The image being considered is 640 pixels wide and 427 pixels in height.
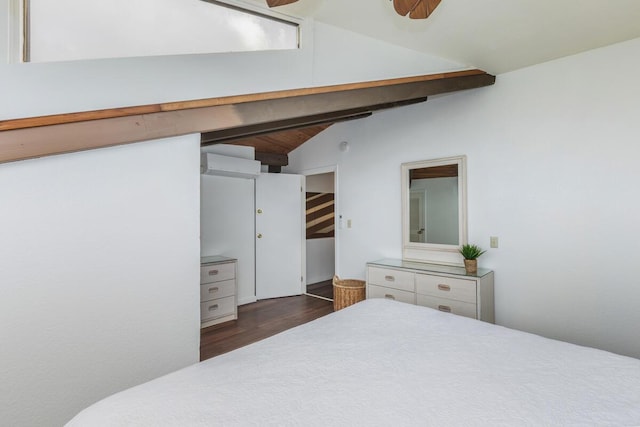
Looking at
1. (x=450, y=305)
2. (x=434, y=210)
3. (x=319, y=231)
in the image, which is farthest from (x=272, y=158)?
(x=450, y=305)

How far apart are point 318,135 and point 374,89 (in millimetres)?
2104

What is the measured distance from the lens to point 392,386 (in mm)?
983

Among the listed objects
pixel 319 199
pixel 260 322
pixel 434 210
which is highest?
pixel 319 199

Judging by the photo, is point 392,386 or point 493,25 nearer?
point 392,386

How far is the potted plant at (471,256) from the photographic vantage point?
2.62 meters

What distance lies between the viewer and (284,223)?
14.3 ft

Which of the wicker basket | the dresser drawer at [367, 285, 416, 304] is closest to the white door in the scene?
the wicker basket

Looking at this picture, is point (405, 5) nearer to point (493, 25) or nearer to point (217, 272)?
point (493, 25)

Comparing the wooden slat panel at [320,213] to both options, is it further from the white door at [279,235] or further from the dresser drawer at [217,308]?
the dresser drawer at [217,308]

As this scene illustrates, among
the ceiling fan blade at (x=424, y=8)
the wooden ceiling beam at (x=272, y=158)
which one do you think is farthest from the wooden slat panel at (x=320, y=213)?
the ceiling fan blade at (x=424, y=8)

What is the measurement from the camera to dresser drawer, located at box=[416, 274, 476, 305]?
2.48 metres

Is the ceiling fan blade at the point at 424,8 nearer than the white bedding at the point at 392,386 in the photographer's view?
No

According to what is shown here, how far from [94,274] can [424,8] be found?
189 cm

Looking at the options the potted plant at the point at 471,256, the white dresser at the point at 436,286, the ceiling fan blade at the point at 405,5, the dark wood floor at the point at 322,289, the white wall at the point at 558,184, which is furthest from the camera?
the dark wood floor at the point at 322,289
